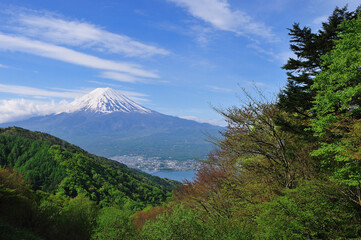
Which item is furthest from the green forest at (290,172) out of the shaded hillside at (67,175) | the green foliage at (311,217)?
the shaded hillside at (67,175)

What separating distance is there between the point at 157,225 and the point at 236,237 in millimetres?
4179

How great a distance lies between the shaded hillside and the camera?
62.4m

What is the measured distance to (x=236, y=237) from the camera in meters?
10.1

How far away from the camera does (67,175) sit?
66.2 m

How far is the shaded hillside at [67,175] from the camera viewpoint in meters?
62.4

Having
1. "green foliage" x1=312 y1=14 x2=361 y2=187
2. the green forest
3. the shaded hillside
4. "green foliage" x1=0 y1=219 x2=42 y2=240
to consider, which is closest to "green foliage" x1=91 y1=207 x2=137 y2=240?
the green forest

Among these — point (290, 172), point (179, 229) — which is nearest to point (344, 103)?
point (290, 172)

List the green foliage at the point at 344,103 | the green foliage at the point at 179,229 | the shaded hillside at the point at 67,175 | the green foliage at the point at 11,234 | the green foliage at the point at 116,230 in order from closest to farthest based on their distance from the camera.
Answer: the green foliage at the point at 344,103
the green foliage at the point at 179,229
the green foliage at the point at 11,234
the green foliage at the point at 116,230
the shaded hillside at the point at 67,175

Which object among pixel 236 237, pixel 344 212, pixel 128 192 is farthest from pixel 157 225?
pixel 128 192

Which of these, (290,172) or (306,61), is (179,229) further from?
(306,61)

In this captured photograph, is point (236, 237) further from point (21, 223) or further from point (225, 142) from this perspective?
point (21, 223)

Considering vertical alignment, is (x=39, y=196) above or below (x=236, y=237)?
below

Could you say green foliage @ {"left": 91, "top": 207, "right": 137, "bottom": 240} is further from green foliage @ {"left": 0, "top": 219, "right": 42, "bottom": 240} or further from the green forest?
green foliage @ {"left": 0, "top": 219, "right": 42, "bottom": 240}

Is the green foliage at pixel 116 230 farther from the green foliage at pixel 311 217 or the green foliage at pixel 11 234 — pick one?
the green foliage at pixel 311 217
